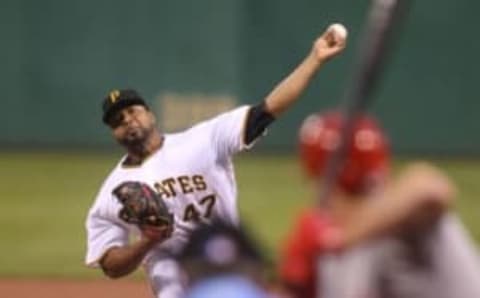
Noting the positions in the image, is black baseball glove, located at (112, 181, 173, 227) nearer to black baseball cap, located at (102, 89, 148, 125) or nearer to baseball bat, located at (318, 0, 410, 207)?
black baseball cap, located at (102, 89, 148, 125)

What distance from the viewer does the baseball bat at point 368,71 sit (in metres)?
3.91

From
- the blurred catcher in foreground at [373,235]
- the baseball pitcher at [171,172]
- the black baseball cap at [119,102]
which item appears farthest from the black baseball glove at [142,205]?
the blurred catcher in foreground at [373,235]

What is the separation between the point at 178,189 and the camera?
7.55 meters

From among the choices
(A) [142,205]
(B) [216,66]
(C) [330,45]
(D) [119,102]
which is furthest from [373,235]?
(B) [216,66]

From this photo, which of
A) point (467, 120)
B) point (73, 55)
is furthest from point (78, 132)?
point (467, 120)

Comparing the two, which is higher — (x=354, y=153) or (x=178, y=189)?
(x=178, y=189)

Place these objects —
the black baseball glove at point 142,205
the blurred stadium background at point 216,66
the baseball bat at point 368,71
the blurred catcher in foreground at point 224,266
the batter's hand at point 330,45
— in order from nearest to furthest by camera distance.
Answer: the blurred catcher in foreground at point 224,266 < the baseball bat at point 368,71 < the black baseball glove at point 142,205 < the batter's hand at point 330,45 < the blurred stadium background at point 216,66

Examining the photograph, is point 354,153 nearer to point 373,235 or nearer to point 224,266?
point 373,235

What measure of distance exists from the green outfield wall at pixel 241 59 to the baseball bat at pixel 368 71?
46.1 ft

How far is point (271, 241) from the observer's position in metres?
13.5

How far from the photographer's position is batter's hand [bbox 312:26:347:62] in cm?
727

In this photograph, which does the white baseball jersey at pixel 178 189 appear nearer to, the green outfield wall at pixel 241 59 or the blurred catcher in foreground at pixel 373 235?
the blurred catcher in foreground at pixel 373 235

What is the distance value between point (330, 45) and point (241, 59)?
1099 cm

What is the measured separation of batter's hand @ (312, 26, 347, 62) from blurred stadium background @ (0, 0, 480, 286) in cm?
1048
